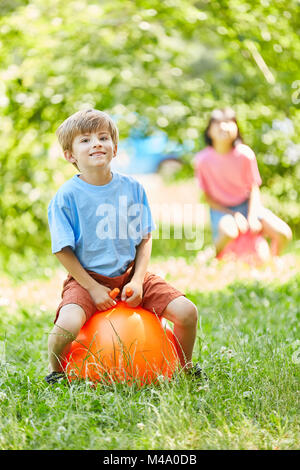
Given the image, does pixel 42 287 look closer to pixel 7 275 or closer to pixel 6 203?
pixel 7 275

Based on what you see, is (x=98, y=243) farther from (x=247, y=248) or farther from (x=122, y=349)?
(x=247, y=248)

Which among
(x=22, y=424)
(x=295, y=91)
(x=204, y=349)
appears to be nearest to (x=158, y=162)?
(x=295, y=91)

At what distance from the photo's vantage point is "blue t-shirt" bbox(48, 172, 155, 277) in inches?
127

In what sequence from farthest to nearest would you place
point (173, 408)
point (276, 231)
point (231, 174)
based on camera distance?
point (231, 174) → point (276, 231) → point (173, 408)

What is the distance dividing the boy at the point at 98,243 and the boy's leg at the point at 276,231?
11.6 feet

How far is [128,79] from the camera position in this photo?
7.96m

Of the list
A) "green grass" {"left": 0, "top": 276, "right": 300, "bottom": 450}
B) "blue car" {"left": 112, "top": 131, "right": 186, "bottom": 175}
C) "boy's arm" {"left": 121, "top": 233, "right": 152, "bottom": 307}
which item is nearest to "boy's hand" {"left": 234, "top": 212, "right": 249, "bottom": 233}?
Result: "blue car" {"left": 112, "top": 131, "right": 186, "bottom": 175}

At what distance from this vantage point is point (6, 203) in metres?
7.45

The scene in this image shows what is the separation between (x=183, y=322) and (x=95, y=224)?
2.11 feet

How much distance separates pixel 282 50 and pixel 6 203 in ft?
11.2

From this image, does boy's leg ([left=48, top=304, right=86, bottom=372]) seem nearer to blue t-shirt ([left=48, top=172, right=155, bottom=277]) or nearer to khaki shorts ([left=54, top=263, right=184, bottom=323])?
khaki shorts ([left=54, top=263, right=184, bottom=323])

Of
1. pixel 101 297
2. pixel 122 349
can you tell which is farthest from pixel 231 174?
pixel 122 349

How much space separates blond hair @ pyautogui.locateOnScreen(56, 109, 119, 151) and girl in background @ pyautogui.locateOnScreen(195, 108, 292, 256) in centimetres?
373

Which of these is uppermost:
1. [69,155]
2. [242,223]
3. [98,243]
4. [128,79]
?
[69,155]
